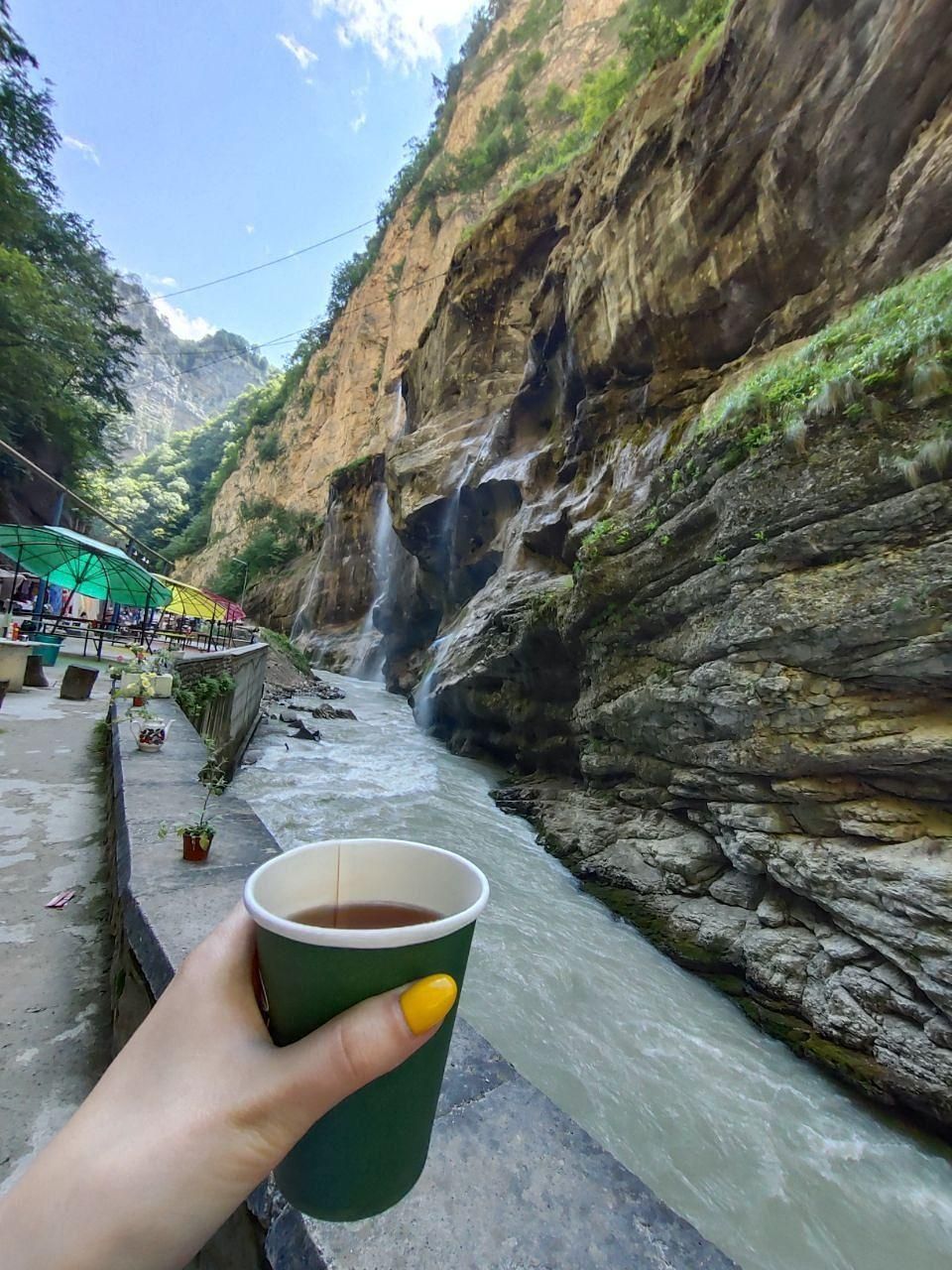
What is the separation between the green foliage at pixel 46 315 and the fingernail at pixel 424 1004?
22578 millimetres

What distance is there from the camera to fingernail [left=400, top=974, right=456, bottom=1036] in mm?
690

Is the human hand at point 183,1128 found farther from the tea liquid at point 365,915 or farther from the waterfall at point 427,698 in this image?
the waterfall at point 427,698

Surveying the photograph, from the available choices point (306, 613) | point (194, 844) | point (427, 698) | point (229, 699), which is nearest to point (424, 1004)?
point (194, 844)

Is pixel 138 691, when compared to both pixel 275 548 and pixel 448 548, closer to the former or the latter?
pixel 448 548

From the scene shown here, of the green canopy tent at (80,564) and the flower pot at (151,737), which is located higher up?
the green canopy tent at (80,564)

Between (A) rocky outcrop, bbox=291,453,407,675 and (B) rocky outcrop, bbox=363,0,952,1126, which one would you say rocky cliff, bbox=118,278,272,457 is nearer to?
(A) rocky outcrop, bbox=291,453,407,675

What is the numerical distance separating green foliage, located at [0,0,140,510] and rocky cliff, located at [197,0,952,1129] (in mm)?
16565

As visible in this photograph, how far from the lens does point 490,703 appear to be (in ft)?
36.9

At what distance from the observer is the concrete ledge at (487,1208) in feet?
3.20

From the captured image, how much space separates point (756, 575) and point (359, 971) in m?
5.69

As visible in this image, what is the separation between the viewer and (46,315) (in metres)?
17.1

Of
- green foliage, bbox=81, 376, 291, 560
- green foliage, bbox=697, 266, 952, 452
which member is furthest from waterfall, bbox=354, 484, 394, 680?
green foliage, bbox=81, 376, 291, 560

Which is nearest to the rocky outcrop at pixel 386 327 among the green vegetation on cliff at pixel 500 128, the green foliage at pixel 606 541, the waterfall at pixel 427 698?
the green vegetation on cliff at pixel 500 128

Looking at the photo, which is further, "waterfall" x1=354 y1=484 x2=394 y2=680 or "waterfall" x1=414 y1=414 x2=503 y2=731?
"waterfall" x1=354 y1=484 x2=394 y2=680
